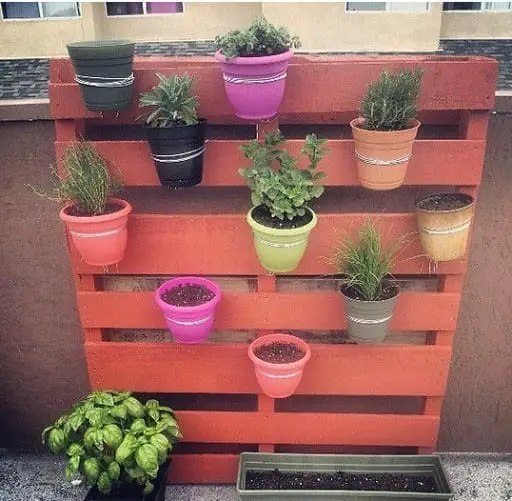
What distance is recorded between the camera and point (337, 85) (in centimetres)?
213

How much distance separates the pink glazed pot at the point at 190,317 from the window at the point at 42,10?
7301mm

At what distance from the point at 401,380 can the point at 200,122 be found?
1444mm

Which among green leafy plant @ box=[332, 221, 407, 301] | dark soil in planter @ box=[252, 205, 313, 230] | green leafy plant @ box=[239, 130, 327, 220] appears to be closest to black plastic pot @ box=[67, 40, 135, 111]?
green leafy plant @ box=[239, 130, 327, 220]

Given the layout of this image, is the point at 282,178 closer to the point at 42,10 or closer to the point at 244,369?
the point at 244,369

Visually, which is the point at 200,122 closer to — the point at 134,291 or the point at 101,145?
the point at 101,145

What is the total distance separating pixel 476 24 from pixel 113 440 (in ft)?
26.3

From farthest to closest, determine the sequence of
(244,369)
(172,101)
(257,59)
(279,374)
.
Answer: (244,369) → (279,374) → (172,101) → (257,59)

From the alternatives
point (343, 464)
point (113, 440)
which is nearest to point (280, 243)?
point (113, 440)

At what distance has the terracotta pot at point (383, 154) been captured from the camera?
1.94m

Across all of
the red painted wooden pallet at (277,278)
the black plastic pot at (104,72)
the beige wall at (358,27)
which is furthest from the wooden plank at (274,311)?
the beige wall at (358,27)

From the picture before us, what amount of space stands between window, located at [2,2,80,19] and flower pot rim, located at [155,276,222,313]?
283 inches

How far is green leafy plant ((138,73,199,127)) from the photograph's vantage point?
195 centimetres

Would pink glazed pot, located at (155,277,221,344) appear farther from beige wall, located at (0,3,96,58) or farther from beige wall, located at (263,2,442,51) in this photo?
beige wall, located at (0,3,96,58)

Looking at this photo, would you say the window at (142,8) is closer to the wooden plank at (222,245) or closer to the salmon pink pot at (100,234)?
the wooden plank at (222,245)
